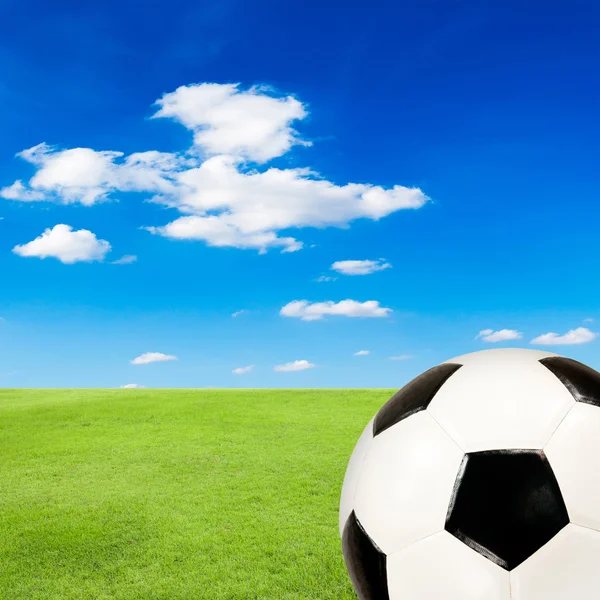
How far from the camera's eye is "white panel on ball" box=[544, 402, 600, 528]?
260 centimetres

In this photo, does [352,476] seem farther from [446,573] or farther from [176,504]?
[176,504]

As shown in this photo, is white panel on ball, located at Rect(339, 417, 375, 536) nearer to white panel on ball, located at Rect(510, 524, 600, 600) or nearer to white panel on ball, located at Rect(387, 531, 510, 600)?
white panel on ball, located at Rect(387, 531, 510, 600)

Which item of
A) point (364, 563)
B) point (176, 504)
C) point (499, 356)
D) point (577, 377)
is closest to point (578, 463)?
point (577, 377)

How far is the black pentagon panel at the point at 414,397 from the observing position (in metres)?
3.12

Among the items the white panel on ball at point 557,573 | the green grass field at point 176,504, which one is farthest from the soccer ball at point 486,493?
the green grass field at point 176,504

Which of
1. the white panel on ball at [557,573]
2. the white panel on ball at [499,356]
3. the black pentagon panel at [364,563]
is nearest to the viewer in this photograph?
the white panel on ball at [557,573]

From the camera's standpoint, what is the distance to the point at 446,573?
262 cm

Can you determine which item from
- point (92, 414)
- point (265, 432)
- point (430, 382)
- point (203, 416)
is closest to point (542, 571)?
point (430, 382)

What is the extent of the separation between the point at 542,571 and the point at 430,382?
3.52ft

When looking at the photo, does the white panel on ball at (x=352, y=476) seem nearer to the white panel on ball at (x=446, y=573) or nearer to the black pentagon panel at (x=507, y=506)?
the white panel on ball at (x=446, y=573)

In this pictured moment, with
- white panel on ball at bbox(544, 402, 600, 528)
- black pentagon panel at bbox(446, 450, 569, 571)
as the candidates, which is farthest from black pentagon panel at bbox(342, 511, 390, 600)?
white panel on ball at bbox(544, 402, 600, 528)

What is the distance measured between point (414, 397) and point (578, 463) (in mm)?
871

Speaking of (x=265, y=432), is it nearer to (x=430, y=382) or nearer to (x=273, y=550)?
(x=273, y=550)

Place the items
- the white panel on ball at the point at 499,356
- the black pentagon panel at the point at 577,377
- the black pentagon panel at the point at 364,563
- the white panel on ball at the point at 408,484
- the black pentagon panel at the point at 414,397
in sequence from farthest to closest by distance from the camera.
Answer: the white panel on ball at the point at 499,356 → the black pentagon panel at the point at 414,397 → the black pentagon panel at the point at 577,377 → the black pentagon panel at the point at 364,563 → the white panel on ball at the point at 408,484
